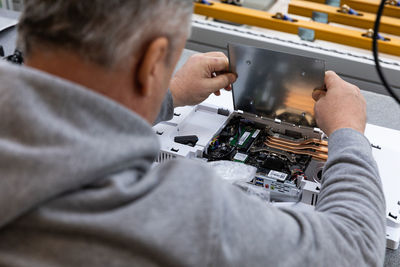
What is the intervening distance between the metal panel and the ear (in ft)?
1.67

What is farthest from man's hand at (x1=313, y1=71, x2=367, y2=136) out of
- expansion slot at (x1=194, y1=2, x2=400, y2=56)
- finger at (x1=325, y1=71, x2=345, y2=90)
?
A: expansion slot at (x1=194, y1=2, x2=400, y2=56)

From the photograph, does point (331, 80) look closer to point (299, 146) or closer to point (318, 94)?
point (318, 94)

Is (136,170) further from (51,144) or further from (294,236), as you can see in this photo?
(294,236)

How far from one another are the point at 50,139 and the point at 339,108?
64 centimetres

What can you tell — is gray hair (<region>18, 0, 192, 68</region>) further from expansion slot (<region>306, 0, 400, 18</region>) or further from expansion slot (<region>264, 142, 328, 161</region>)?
expansion slot (<region>306, 0, 400, 18</region>)

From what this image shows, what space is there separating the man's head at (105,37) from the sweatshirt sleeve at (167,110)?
21.0 inches

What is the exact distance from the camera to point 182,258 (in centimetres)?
46

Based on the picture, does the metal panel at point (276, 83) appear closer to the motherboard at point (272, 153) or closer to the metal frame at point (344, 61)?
the motherboard at point (272, 153)

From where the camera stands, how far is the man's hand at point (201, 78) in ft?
3.71

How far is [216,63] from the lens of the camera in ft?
3.70

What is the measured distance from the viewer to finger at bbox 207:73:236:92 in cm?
113

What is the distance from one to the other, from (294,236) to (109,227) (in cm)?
25

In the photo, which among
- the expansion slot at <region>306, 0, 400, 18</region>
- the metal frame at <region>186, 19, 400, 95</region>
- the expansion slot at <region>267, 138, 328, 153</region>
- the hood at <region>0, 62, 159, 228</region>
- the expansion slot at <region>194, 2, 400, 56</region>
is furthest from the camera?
the expansion slot at <region>306, 0, 400, 18</region>

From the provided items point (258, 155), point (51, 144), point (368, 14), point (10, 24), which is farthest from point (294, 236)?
point (368, 14)
